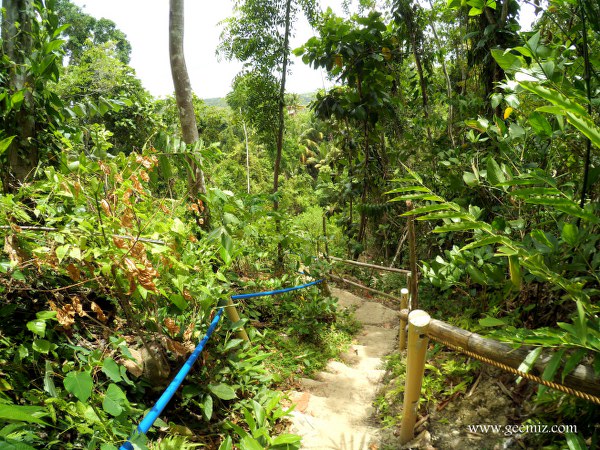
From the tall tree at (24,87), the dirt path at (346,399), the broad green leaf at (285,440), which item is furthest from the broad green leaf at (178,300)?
the tall tree at (24,87)

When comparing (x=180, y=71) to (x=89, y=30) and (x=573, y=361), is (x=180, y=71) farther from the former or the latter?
(x=89, y=30)

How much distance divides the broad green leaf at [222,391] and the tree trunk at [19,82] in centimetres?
159

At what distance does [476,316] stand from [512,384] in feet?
2.92

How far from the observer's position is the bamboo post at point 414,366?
5.43 ft

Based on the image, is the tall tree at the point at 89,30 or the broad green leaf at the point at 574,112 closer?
the broad green leaf at the point at 574,112

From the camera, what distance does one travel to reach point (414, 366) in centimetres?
173

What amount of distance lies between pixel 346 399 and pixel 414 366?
101 cm

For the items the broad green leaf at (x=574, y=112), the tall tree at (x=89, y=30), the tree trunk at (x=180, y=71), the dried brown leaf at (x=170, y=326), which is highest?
the tall tree at (x=89, y=30)

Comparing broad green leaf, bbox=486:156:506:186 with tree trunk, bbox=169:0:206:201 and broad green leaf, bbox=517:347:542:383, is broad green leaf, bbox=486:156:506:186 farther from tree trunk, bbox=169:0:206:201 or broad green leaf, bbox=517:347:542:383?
tree trunk, bbox=169:0:206:201

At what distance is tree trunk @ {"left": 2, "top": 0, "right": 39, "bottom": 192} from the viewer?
6.70 ft

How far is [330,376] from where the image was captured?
115 inches

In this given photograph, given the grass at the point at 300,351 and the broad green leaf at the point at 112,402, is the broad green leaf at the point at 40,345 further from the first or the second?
the grass at the point at 300,351

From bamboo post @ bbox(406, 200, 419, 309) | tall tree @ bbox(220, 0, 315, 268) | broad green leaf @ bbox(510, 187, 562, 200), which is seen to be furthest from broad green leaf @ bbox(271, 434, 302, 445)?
tall tree @ bbox(220, 0, 315, 268)

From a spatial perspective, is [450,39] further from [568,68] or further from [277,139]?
[568,68]
